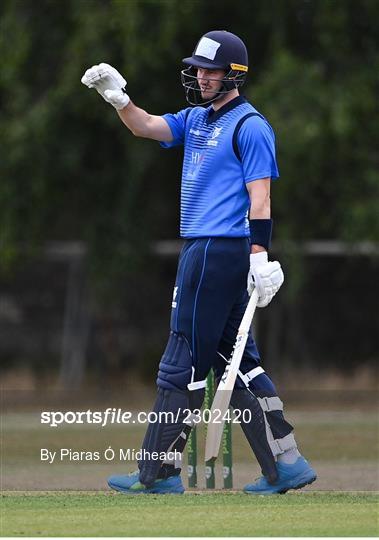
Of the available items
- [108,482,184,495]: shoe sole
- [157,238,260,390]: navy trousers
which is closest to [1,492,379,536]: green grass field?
[108,482,184,495]: shoe sole

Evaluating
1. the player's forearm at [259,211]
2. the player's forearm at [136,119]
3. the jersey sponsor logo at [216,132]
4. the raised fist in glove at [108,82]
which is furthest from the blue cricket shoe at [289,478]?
the raised fist in glove at [108,82]

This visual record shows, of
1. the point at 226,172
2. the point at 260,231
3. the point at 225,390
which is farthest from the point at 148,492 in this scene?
the point at 226,172

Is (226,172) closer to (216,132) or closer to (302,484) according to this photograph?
(216,132)

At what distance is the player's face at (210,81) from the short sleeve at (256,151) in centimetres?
33

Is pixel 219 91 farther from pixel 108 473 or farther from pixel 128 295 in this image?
pixel 128 295

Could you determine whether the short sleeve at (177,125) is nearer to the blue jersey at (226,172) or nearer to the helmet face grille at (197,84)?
the helmet face grille at (197,84)

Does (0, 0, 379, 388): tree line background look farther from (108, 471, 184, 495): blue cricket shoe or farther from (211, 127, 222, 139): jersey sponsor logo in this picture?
(108, 471, 184, 495): blue cricket shoe

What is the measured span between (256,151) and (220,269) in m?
0.64

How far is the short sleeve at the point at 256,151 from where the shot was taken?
7602mm

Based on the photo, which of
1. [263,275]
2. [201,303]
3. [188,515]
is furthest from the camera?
[201,303]

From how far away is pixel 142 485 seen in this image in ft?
25.4

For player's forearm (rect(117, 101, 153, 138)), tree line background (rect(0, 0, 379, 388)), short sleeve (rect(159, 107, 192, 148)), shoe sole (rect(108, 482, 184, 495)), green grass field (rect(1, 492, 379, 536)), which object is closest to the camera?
green grass field (rect(1, 492, 379, 536))

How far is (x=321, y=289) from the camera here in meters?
19.1

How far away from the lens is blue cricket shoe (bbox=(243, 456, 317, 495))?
7816 millimetres
